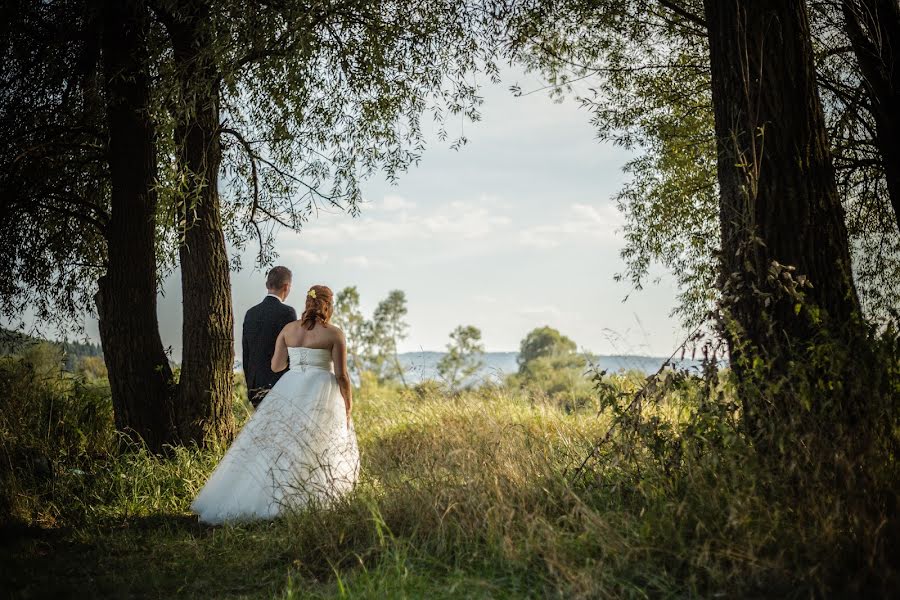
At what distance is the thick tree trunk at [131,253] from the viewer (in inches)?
339

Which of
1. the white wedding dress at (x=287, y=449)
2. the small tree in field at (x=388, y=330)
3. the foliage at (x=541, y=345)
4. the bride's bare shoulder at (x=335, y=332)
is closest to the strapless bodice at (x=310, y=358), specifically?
the white wedding dress at (x=287, y=449)

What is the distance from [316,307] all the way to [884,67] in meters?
6.73

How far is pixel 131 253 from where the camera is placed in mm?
8680

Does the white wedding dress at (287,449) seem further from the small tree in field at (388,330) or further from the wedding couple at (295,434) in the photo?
the small tree in field at (388,330)

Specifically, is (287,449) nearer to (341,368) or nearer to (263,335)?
(341,368)

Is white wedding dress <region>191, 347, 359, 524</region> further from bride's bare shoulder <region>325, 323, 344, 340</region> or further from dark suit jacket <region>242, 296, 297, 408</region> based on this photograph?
dark suit jacket <region>242, 296, 297, 408</region>

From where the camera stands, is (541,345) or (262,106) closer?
(262,106)

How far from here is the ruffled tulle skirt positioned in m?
6.67

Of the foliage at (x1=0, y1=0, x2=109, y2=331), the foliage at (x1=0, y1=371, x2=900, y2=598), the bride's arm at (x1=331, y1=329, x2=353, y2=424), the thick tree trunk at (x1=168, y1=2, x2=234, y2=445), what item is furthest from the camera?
the foliage at (x1=0, y1=0, x2=109, y2=331)

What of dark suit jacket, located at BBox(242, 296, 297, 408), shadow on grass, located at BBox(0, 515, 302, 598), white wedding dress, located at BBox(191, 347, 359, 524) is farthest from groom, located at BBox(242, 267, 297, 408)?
shadow on grass, located at BBox(0, 515, 302, 598)

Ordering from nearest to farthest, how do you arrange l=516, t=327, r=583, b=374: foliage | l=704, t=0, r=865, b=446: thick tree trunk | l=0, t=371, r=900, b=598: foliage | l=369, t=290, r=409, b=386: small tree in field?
l=0, t=371, r=900, b=598: foliage
l=704, t=0, r=865, b=446: thick tree trunk
l=369, t=290, r=409, b=386: small tree in field
l=516, t=327, r=583, b=374: foliage

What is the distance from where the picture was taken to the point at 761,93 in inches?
212

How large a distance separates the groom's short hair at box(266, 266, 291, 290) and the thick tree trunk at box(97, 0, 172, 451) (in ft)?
4.97

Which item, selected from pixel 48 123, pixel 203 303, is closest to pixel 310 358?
pixel 203 303
